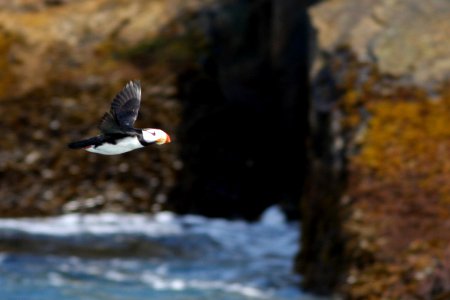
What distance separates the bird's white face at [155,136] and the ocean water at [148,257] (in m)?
3.04

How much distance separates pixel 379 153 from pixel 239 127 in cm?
447

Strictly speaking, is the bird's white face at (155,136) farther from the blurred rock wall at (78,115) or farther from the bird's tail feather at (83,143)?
the blurred rock wall at (78,115)

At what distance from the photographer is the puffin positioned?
5.86m

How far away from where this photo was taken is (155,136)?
577 centimetres

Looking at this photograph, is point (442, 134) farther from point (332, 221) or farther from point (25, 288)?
point (25, 288)

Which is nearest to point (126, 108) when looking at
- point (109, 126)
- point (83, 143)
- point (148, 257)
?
point (109, 126)

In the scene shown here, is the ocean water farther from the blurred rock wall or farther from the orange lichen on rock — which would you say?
the orange lichen on rock

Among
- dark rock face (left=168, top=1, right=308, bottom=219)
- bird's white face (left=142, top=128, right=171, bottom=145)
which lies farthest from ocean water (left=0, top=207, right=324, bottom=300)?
bird's white face (left=142, top=128, right=171, bottom=145)

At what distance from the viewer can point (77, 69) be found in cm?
1266

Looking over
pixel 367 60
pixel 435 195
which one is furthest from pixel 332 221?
pixel 367 60

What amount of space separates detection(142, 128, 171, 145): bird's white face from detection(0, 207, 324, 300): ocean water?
3.04 m

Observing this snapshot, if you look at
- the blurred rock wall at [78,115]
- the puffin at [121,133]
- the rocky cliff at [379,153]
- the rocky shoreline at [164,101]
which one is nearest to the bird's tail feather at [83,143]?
the puffin at [121,133]

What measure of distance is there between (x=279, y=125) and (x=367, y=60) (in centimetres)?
376

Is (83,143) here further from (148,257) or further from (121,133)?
(148,257)
